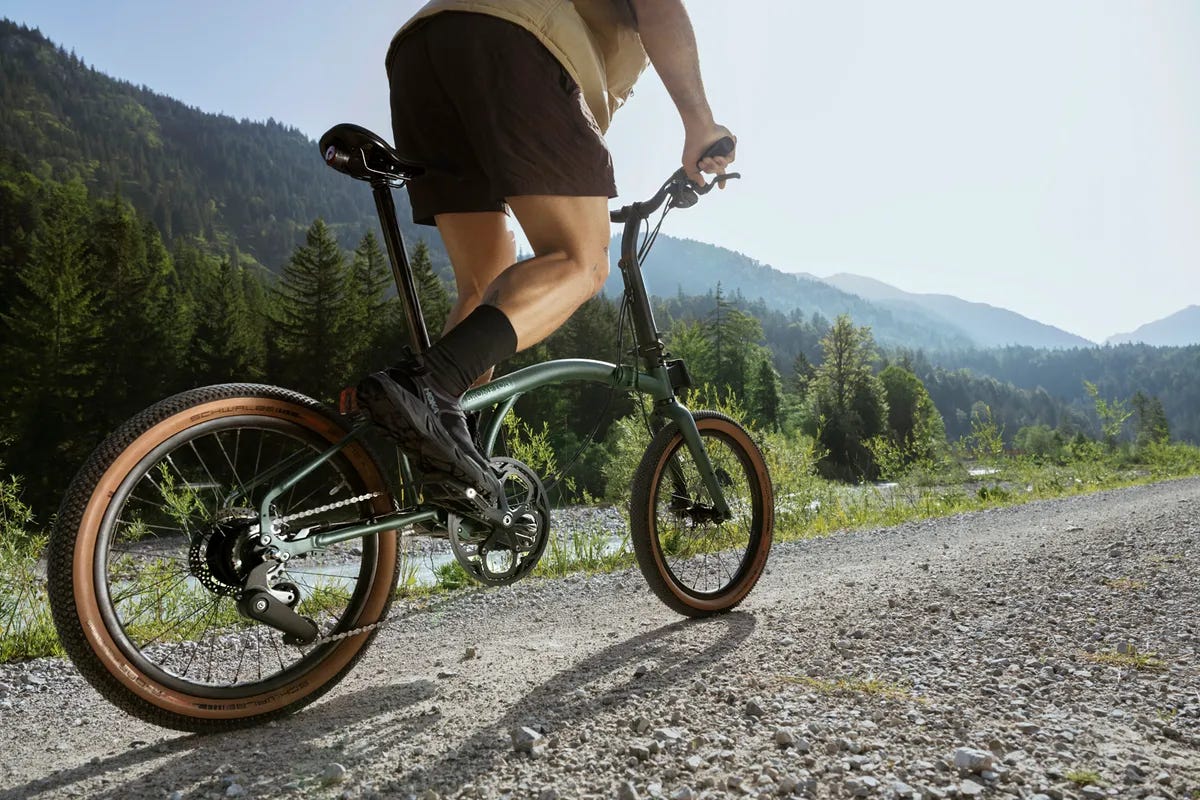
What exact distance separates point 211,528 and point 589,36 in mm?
1635

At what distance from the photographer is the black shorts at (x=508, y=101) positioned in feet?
6.52

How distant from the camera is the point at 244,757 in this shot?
1683mm

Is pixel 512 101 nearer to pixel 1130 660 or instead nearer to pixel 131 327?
pixel 1130 660

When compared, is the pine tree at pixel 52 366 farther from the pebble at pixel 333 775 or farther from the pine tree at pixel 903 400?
the pine tree at pixel 903 400

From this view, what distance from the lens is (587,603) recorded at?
3.60 metres

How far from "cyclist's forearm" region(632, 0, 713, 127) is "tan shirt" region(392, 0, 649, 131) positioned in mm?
56

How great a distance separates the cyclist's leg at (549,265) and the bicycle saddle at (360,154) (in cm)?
39

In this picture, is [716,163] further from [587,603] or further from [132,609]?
[132,609]

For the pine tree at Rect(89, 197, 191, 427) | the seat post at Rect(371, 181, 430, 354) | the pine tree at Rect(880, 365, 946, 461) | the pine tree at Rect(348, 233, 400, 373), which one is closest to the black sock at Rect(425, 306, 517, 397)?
the seat post at Rect(371, 181, 430, 354)

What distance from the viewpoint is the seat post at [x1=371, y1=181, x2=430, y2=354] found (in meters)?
2.22

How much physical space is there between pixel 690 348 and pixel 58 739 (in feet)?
189

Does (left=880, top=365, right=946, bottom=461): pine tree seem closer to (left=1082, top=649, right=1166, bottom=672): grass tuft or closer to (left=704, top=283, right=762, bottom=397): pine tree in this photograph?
(left=704, top=283, right=762, bottom=397): pine tree

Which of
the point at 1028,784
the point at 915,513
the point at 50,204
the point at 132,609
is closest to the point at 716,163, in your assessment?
the point at 1028,784

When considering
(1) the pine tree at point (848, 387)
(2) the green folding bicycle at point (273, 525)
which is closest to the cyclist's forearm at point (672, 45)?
(2) the green folding bicycle at point (273, 525)
